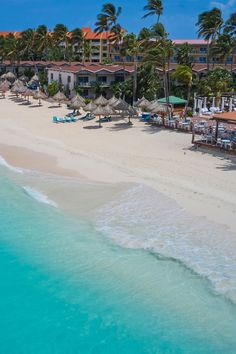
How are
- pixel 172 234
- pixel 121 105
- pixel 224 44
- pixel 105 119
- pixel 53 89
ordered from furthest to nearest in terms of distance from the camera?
pixel 53 89 → pixel 224 44 → pixel 105 119 → pixel 121 105 → pixel 172 234

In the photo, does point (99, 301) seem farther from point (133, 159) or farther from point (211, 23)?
point (211, 23)

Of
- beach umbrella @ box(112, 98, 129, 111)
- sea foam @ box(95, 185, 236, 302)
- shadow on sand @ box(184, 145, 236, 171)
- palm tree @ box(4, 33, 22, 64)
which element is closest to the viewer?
sea foam @ box(95, 185, 236, 302)

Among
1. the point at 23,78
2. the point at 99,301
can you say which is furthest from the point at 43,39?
the point at 99,301

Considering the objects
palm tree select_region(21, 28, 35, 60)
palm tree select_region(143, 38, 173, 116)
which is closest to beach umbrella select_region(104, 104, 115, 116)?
palm tree select_region(143, 38, 173, 116)

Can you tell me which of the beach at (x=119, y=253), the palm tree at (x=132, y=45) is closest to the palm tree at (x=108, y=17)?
the palm tree at (x=132, y=45)

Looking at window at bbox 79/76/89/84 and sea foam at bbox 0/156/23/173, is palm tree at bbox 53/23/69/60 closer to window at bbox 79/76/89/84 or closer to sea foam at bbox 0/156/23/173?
window at bbox 79/76/89/84
